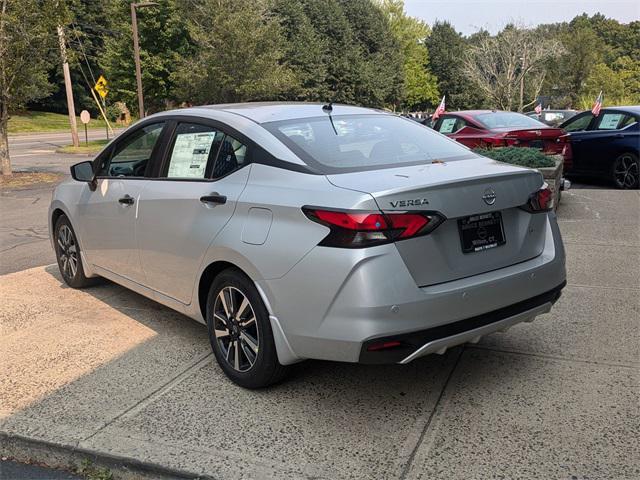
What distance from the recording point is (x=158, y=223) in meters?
4.08

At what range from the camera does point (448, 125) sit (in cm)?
1171

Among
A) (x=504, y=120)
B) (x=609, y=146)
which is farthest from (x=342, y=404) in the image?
(x=609, y=146)

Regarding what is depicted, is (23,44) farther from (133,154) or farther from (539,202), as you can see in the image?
(539,202)

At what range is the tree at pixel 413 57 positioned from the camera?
86.5 metres

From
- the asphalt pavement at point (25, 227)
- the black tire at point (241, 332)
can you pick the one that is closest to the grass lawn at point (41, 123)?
the asphalt pavement at point (25, 227)

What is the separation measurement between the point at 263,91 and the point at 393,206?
2843cm

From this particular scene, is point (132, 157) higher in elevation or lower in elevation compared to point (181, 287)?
higher

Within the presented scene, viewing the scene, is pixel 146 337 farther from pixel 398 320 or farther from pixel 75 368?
pixel 398 320

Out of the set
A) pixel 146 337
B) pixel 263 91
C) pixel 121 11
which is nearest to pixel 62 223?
pixel 146 337

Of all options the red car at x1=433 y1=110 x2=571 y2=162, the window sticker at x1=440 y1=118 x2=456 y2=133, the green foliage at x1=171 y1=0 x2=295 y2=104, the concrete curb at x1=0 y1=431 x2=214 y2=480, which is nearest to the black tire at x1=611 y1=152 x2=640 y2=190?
the red car at x1=433 y1=110 x2=571 y2=162

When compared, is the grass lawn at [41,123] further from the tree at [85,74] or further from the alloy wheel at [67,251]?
the alloy wheel at [67,251]

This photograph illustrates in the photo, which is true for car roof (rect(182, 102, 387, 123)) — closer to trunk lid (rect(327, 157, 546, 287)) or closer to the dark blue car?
trunk lid (rect(327, 157, 546, 287))

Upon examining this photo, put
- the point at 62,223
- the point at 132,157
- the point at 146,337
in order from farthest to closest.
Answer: the point at 62,223
the point at 132,157
the point at 146,337

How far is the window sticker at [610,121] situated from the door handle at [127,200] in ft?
32.0
